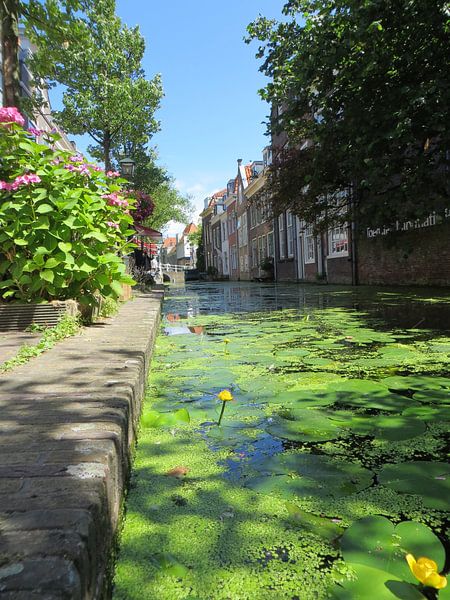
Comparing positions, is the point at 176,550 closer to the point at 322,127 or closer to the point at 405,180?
the point at 405,180

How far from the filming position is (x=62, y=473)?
3.75ft

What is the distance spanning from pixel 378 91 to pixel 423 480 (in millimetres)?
7514

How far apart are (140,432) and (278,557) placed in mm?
1047

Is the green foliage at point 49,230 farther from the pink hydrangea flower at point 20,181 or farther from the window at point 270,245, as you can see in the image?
the window at point 270,245

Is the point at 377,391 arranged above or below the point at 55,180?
below

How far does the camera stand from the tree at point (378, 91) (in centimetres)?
649

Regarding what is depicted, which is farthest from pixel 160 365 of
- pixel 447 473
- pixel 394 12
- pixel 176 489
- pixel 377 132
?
pixel 394 12

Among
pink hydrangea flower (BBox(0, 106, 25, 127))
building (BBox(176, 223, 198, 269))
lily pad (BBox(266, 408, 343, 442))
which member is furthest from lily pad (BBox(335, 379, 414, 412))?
building (BBox(176, 223, 198, 269))

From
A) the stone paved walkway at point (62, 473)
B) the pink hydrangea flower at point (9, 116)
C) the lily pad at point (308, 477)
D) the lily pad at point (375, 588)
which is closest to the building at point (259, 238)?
the pink hydrangea flower at point (9, 116)

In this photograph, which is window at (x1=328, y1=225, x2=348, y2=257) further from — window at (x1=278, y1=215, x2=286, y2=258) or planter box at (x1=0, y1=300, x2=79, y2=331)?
planter box at (x1=0, y1=300, x2=79, y2=331)

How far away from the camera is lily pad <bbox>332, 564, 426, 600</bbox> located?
0.97 meters

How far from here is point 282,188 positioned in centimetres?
1125

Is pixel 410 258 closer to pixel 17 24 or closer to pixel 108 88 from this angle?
pixel 17 24

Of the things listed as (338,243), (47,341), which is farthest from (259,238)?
(47,341)
